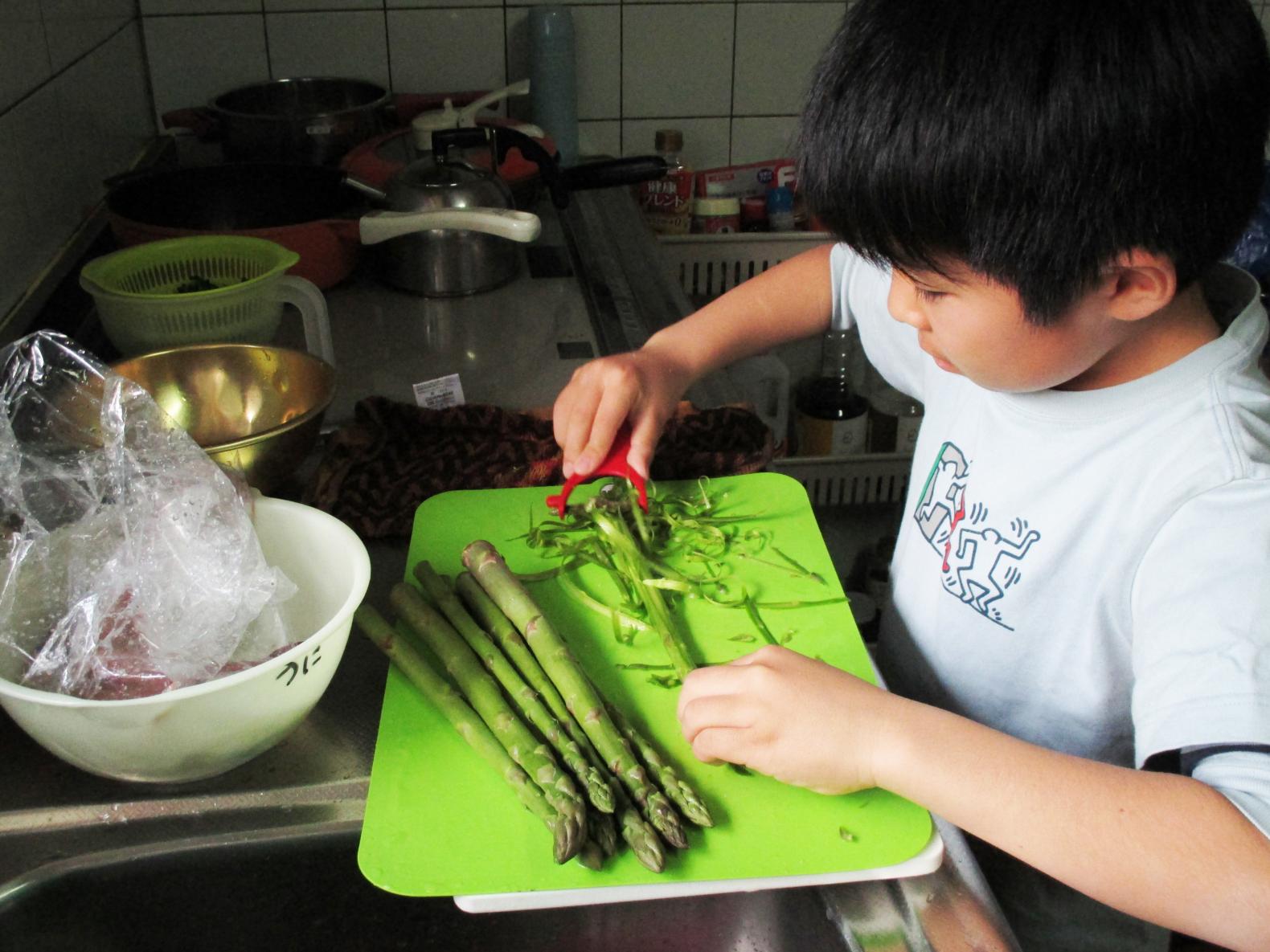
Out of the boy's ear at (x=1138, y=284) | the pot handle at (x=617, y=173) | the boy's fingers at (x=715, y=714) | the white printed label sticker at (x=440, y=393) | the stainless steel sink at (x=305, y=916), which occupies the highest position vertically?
the boy's ear at (x=1138, y=284)

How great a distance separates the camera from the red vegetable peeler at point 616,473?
96 cm

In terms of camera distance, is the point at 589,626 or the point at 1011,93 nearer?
the point at 1011,93

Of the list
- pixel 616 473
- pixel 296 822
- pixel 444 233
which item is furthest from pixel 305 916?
pixel 444 233

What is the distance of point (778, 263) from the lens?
197 cm

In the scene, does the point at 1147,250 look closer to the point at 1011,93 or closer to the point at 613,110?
the point at 1011,93

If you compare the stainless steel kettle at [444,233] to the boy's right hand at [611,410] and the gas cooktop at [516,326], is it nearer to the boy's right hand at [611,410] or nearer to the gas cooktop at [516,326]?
the gas cooktop at [516,326]

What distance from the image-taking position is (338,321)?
1436 mm

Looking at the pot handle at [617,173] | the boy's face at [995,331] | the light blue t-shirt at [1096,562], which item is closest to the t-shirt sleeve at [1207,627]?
the light blue t-shirt at [1096,562]

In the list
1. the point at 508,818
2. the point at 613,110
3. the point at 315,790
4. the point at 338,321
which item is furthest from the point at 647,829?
the point at 613,110

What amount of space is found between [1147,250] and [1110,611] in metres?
0.28

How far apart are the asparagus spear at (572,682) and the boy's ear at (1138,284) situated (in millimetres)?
395

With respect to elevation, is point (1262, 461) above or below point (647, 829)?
above

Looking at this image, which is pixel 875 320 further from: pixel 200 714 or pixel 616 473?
pixel 200 714

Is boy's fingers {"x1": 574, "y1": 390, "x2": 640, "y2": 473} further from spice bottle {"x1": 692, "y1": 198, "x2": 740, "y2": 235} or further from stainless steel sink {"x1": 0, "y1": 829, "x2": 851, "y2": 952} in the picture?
spice bottle {"x1": 692, "y1": 198, "x2": 740, "y2": 235}
